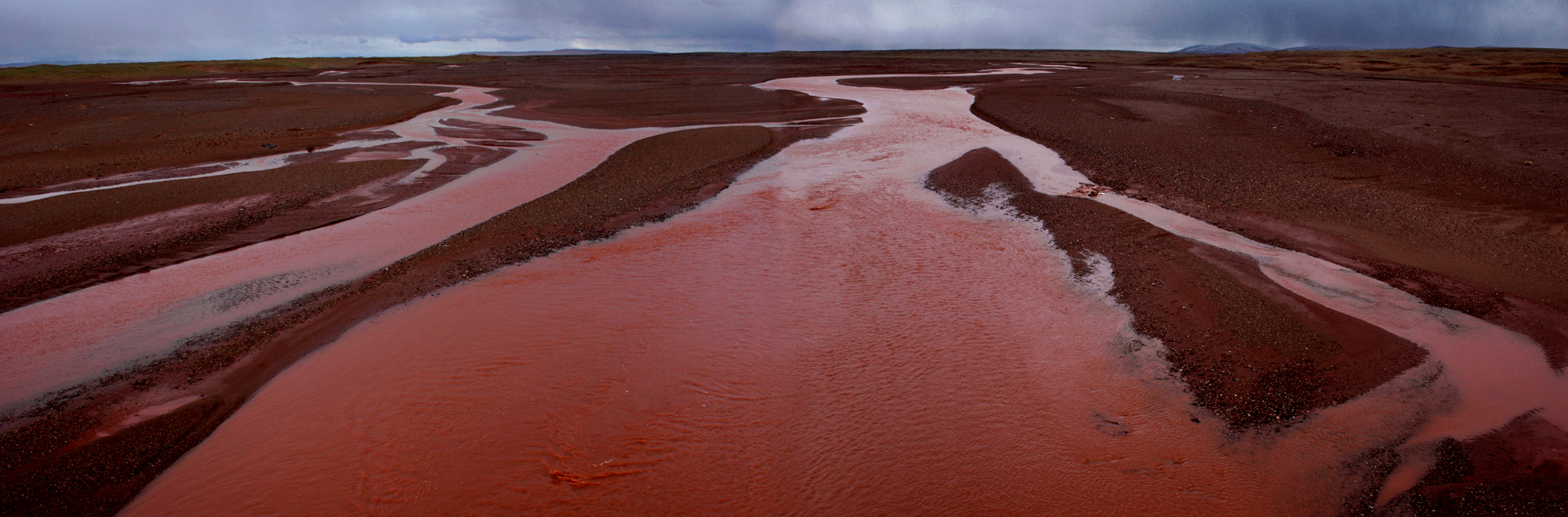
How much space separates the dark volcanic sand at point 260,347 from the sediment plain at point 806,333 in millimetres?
40

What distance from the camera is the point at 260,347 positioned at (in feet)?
21.9

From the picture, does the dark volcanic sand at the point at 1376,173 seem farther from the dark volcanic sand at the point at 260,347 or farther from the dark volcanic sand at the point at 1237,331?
the dark volcanic sand at the point at 260,347

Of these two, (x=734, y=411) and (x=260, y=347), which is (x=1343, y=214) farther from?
(x=260, y=347)

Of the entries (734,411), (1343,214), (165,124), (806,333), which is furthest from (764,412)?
(165,124)

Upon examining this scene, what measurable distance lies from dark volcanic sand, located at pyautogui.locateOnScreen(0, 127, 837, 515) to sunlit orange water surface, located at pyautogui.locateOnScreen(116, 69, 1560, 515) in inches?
11.8

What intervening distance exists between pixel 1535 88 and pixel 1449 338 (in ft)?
87.8

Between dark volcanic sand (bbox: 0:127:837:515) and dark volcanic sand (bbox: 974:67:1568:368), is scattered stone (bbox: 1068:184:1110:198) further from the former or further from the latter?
dark volcanic sand (bbox: 0:127:837:515)

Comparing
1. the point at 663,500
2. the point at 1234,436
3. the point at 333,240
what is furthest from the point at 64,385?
the point at 1234,436

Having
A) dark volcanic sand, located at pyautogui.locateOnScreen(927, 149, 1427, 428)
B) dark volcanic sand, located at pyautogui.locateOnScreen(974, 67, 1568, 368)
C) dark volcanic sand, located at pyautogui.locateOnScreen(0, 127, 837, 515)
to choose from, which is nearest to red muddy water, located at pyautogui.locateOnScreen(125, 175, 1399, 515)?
dark volcanic sand, located at pyautogui.locateOnScreen(0, 127, 837, 515)

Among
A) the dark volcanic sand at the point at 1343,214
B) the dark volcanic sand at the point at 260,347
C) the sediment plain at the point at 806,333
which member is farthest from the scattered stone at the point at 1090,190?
the dark volcanic sand at the point at 260,347

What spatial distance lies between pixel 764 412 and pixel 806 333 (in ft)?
4.81

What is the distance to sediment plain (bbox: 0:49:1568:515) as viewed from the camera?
475cm

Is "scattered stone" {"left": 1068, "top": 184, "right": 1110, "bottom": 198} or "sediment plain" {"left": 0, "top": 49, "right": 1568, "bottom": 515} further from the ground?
"scattered stone" {"left": 1068, "top": 184, "right": 1110, "bottom": 198}

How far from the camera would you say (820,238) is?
9.88m
